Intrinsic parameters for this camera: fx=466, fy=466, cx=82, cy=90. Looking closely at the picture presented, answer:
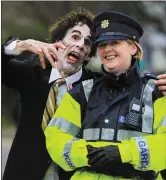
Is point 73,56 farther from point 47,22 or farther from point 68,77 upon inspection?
point 47,22

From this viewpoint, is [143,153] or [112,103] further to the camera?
[112,103]

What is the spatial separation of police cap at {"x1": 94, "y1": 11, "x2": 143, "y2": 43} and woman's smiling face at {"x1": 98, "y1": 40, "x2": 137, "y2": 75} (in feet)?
0.09

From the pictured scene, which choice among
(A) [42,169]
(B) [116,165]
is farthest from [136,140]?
(A) [42,169]

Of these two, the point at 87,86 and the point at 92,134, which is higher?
the point at 87,86

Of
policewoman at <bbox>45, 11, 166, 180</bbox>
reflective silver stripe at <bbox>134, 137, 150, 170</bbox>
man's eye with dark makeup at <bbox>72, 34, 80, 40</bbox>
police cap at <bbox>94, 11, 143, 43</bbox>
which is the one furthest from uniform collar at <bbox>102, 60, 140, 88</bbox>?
man's eye with dark makeup at <bbox>72, 34, 80, 40</bbox>

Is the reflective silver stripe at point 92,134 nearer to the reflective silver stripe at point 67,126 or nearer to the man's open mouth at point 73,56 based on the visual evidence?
the reflective silver stripe at point 67,126

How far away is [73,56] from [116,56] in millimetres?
369

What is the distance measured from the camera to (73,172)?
2090mm

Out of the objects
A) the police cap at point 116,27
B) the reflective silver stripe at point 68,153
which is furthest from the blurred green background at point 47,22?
the reflective silver stripe at point 68,153

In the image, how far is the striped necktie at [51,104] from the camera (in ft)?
7.18

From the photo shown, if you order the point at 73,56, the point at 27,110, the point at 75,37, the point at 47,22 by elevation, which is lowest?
the point at 27,110

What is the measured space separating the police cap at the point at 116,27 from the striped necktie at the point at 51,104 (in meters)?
0.35

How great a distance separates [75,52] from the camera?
2318 millimetres

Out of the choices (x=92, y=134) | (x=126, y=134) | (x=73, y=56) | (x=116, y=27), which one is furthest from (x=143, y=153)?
(x=73, y=56)
